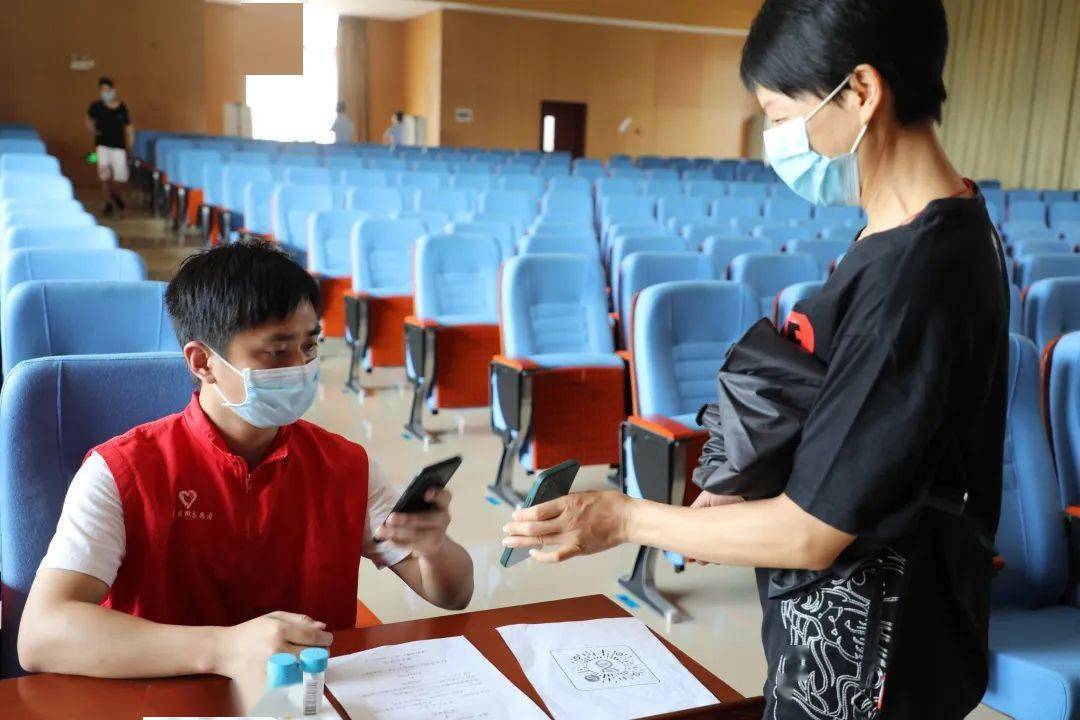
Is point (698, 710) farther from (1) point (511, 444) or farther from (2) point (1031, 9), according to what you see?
(2) point (1031, 9)

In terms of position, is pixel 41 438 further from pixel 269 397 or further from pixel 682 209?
pixel 682 209

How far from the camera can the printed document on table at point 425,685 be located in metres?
1.15

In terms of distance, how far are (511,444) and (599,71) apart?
16.9 m

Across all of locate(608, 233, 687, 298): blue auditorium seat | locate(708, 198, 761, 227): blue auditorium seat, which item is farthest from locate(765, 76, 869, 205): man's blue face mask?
locate(708, 198, 761, 227): blue auditorium seat

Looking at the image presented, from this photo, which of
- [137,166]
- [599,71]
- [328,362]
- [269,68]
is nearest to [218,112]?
[269,68]

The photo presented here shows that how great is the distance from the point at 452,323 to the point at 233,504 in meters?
2.92

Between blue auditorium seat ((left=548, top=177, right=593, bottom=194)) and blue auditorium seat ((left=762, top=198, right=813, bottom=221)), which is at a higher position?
blue auditorium seat ((left=548, top=177, right=593, bottom=194))

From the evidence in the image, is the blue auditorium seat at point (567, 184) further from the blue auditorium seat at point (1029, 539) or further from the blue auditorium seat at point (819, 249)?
the blue auditorium seat at point (1029, 539)

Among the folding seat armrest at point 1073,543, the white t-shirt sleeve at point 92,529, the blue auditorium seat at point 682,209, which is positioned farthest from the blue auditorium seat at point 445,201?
the white t-shirt sleeve at point 92,529

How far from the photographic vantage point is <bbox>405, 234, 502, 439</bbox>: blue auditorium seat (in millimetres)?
4301

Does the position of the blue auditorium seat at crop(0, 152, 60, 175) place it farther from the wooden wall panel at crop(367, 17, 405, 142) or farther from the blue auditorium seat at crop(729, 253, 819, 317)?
the wooden wall panel at crop(367, 17, 405, 142)

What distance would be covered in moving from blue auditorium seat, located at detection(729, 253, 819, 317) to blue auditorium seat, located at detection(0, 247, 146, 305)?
2476 millimetres

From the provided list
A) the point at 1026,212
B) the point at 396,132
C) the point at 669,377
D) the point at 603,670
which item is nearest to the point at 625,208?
the point at 1026,212

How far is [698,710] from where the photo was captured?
3.90 feet
